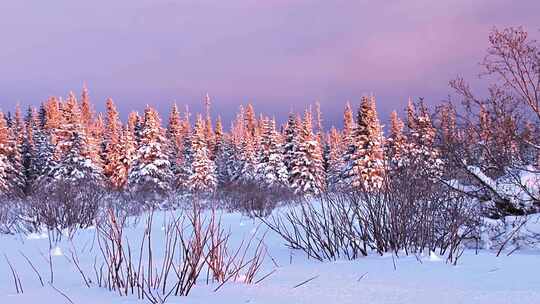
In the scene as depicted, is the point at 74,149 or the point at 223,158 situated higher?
the point at 223,158

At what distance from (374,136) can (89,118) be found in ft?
175

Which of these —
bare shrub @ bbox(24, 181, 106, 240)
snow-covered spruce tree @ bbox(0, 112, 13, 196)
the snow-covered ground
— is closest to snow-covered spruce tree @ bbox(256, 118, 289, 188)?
snow-covered spruce tree @ bbox(0, 112, 13, 196)

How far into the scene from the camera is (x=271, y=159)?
34.1 metres

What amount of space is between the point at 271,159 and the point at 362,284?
102 feet

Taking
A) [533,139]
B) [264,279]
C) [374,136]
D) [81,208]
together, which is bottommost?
[264,279]

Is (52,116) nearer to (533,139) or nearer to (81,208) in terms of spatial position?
(81,208)

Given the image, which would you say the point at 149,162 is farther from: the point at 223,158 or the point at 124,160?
the point at 223,158

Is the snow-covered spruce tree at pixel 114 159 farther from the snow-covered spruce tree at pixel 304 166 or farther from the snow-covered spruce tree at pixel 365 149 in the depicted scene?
the snow-covered spruce tree at pixel 365 149

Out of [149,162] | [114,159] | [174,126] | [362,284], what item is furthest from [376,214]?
[174,126]

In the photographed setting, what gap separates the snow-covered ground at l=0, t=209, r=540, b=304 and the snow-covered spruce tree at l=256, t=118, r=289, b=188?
2876 centimetres

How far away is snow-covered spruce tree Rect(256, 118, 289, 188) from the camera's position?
3388 centimetres

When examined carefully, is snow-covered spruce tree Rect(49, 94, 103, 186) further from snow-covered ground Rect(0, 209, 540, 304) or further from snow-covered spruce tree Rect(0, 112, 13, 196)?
snow-covered ground Rect(0, 209, 540, 304)

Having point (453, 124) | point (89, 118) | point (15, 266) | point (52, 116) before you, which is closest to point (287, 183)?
point (453, 124)

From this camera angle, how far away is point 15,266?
4.72 meters
